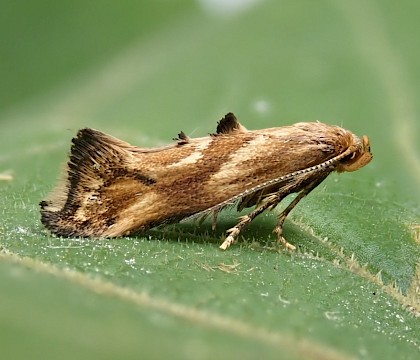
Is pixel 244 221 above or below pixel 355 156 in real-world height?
below

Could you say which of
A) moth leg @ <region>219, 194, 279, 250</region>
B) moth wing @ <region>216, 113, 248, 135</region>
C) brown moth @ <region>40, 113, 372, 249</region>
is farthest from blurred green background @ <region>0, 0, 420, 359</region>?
moth wing @ <region>216, 113, 248, 135</region>

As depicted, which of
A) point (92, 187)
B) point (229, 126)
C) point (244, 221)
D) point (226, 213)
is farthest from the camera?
point (226, 213)

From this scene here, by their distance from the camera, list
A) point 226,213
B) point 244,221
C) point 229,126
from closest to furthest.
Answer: point 244,221 < point 229,126 < point 226,213

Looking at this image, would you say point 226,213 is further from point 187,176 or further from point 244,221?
point 187,176

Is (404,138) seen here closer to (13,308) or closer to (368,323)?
(368,323)

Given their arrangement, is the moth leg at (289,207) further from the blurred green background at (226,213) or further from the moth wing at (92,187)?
the moth wing at (92,187)

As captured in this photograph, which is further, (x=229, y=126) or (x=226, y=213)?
(x=226, y=213)

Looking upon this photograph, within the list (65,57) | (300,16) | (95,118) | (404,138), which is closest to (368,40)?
(300,16)

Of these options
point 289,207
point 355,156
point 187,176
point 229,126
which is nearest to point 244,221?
point 289,207
